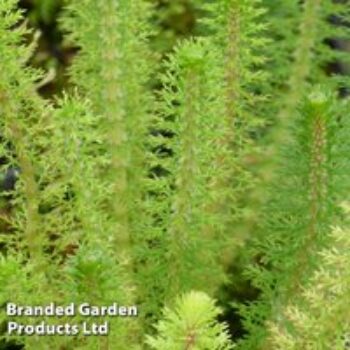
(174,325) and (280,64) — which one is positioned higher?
(280,64)

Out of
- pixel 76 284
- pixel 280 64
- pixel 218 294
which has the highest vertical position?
pixel 280 64

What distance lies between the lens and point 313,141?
1.28 m

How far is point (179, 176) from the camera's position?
1329mm


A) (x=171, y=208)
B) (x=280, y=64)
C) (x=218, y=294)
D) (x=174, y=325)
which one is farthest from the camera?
(x=280, y=64)

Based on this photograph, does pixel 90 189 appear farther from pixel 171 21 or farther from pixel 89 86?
pixel 171 21

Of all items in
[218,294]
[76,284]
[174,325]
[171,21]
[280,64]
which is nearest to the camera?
[174,325]

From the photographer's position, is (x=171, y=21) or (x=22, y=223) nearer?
(x=22, y=223)

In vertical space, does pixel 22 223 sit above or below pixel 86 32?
below

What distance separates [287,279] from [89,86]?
0.52 m

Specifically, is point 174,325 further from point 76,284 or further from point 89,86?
point 89,86

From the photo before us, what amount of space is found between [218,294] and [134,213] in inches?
12.7

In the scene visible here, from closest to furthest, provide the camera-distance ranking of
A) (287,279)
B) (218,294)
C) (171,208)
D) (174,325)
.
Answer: (174,325)
(171,208)
(287,279)
(218,294)

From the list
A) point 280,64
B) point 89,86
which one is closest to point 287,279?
point 89,86

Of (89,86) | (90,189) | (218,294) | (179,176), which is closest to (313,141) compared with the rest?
(179,176)
